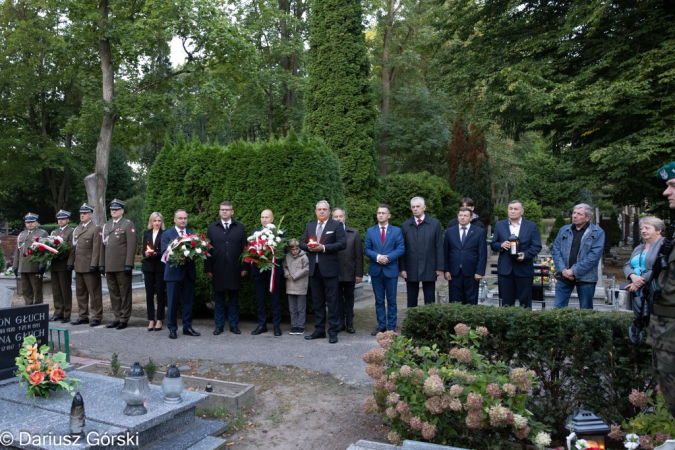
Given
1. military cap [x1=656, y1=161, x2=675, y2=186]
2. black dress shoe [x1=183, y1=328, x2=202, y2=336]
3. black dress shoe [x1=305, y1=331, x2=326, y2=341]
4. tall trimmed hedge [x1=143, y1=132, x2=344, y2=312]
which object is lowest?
black dress shoe [x1=305, y1=331, x2=326, y2=341]

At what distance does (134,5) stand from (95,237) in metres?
13.9

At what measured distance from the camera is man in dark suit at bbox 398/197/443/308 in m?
7.75

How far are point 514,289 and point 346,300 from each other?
265cm

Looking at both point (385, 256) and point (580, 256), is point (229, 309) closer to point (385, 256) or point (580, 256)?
point (385, 256)

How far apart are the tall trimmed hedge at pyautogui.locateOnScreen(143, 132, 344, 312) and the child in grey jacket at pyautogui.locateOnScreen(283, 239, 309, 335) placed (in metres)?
0.49

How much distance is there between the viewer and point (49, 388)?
4.64 m

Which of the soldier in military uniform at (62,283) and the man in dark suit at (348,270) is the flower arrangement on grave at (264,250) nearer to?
the man in dark suit at (348,270)

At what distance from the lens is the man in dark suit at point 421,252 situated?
7.75 meters

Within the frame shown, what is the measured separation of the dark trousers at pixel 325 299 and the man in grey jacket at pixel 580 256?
3167 millimetres

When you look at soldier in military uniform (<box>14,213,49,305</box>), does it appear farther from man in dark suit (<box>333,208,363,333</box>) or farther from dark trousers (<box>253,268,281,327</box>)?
man in dark suit (<box>333,208,363,333</box>)

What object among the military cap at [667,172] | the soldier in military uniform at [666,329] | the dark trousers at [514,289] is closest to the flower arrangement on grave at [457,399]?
the soldier in military uniform at [666,329]

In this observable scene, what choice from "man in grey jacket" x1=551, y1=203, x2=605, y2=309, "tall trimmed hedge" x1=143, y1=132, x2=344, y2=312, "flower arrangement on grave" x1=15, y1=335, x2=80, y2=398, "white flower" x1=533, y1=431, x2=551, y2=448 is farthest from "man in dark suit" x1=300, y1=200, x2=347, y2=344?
"white flower" x1=533, y1=431, x2=551, y2=448

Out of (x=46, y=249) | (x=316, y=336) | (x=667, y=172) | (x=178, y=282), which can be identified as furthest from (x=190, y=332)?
(x=667, y=172)

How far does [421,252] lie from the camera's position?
779 centimetres
